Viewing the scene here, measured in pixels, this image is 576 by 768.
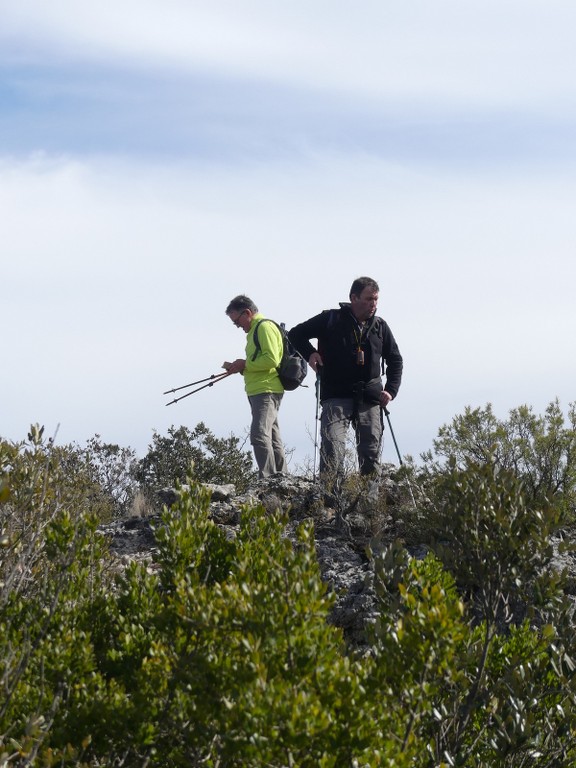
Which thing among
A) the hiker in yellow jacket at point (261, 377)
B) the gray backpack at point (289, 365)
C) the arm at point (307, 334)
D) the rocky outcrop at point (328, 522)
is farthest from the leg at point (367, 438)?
the hiker in yellow jacket at point (261, 377)

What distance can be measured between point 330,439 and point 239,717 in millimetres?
6084

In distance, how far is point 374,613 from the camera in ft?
19.9

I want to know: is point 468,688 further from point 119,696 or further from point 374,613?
point 374,613

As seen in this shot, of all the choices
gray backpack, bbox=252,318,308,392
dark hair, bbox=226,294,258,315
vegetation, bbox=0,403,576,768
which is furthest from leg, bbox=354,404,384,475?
vegetation, bbox=0,403,576,768

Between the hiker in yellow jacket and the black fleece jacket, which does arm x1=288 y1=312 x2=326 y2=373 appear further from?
the hiker in yellow jacket

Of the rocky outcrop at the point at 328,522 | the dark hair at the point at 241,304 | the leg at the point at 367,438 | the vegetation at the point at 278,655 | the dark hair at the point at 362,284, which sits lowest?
the vegetation at the point at 278,655

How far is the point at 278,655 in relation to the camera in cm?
299

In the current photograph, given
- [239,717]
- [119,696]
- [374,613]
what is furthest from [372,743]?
[374,613]

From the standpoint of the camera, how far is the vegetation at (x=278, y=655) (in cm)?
297

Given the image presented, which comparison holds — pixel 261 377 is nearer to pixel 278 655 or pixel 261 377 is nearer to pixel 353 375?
pixel 353 375

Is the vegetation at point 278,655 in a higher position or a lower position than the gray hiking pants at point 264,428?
lower

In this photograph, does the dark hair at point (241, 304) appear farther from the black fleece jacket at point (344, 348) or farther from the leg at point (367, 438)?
the leg at point (367, 438)

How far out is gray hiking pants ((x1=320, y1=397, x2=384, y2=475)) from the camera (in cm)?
890

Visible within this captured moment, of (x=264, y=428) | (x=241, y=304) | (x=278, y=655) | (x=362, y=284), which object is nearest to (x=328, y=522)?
(x=264, y=428)
